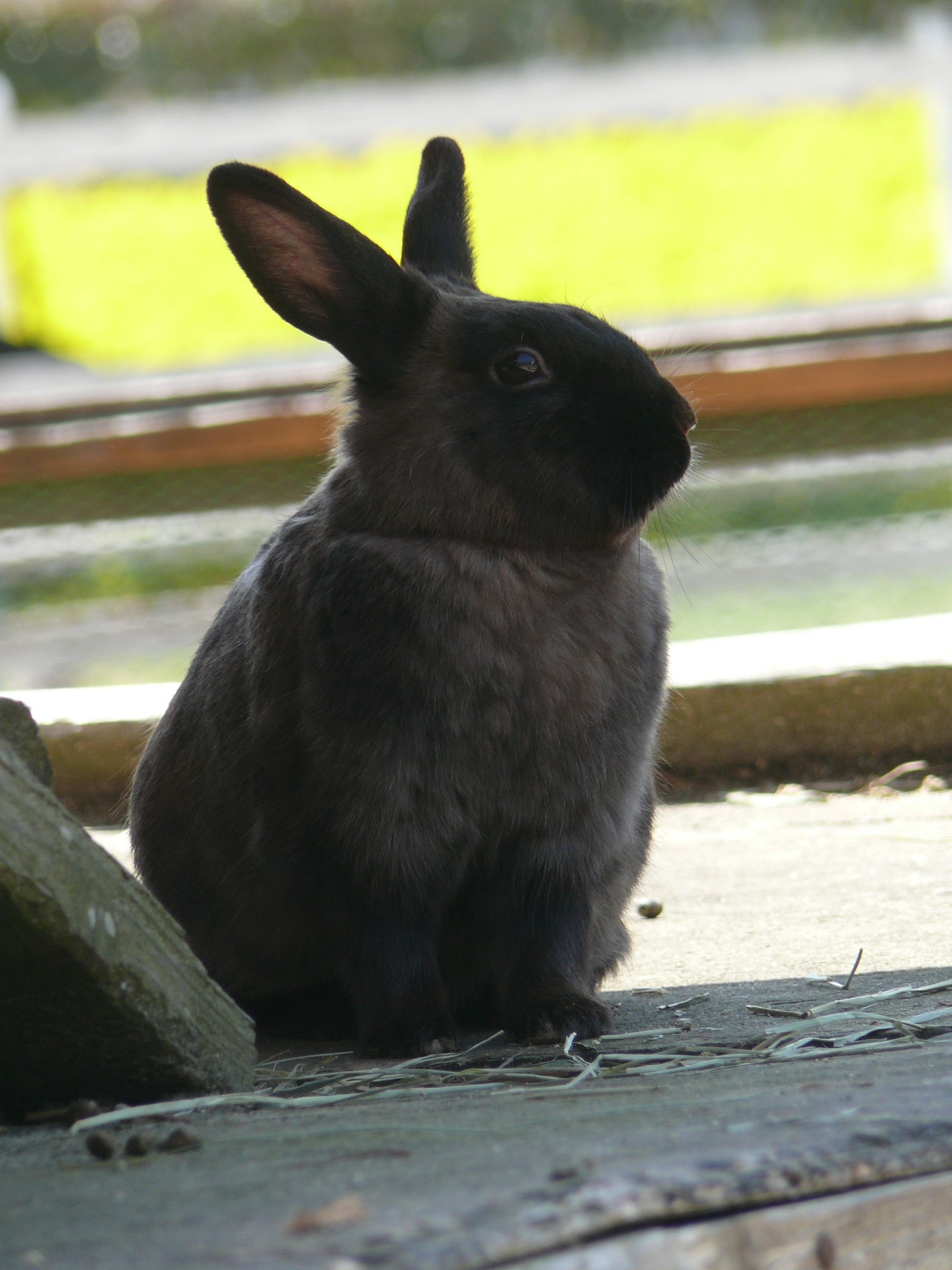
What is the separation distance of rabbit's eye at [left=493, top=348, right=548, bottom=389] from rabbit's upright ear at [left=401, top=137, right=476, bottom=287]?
1.25 feet

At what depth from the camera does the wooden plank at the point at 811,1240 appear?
1.06 metres

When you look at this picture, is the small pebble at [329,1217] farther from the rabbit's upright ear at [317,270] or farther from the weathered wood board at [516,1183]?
the rabbit's upright ear at [317,270]

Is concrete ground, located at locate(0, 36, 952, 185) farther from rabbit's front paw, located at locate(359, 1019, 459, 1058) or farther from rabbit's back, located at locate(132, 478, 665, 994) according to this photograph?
rabbit's front paw, located at locate(359, 1019, 459, 1058)

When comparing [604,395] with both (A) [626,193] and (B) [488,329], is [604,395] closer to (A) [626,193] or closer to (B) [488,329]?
(B) [488,329]

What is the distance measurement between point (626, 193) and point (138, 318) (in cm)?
449

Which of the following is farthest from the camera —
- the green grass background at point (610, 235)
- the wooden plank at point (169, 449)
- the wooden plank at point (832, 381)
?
the green grass background at point (610, 235)

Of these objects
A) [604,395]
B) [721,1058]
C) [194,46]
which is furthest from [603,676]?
[194,46]

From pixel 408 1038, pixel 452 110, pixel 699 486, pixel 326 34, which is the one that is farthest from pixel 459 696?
pixel 326 34

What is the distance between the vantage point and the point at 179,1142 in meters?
1.38

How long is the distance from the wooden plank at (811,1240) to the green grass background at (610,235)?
14193mm

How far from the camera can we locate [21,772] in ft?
5.33

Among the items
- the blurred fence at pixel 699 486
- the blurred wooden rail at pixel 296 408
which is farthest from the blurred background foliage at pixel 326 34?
the blurred wooden rail at pixel 296 408

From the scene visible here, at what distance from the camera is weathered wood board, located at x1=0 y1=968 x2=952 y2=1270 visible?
1030 millimetres

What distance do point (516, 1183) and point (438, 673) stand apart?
0.99m
